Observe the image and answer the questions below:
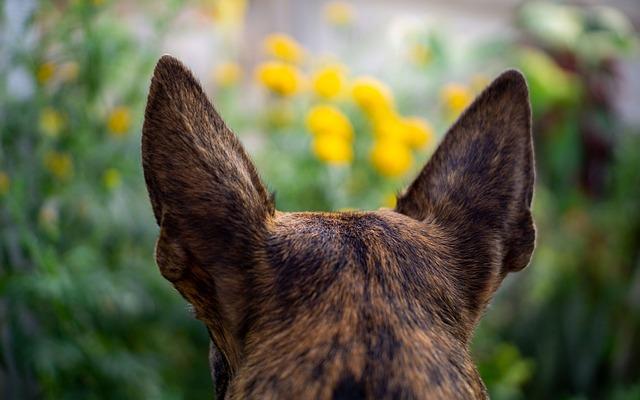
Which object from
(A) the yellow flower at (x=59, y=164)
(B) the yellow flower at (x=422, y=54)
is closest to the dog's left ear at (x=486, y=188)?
(A) the yellow flower at (x=59, y=164)

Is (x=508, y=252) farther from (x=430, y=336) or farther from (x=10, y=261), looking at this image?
(x=10, y=261)

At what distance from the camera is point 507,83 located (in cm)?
233

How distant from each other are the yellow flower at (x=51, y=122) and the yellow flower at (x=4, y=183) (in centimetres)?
28

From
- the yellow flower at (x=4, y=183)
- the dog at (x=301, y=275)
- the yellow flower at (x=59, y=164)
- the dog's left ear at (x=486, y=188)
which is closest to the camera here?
the dog at (x=301, y=275)

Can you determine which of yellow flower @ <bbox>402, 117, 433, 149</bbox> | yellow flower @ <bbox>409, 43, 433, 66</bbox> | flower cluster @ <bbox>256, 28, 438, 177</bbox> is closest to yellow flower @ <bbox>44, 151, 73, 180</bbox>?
flower cluster @ <bbox>256, 28, 438, 177</bbox>

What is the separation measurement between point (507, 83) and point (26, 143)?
223cm

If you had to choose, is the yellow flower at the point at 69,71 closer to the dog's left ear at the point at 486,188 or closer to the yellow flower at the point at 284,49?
the yellow flower at the point at 284,49

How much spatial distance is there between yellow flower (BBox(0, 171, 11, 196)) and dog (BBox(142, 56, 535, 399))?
63.6 inches

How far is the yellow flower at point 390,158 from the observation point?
14.1 feet

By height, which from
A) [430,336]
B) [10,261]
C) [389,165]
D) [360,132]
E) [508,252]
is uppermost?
[360,132]

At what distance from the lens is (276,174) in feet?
14.7

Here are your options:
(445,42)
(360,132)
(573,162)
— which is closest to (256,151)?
(360,132)

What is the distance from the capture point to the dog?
1738mm

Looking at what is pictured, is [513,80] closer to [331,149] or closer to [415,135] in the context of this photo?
[331,149]
